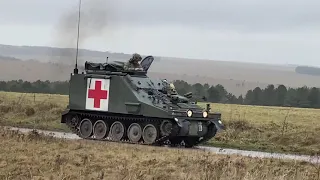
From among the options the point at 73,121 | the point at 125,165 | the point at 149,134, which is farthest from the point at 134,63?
the point at 125,165

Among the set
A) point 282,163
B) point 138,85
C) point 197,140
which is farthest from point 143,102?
point 282,163

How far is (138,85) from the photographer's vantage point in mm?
26609

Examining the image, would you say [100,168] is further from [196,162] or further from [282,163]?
[282,163]

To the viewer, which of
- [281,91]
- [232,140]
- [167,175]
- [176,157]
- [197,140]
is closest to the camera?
[167,175]

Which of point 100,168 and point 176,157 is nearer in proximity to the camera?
point 100,168

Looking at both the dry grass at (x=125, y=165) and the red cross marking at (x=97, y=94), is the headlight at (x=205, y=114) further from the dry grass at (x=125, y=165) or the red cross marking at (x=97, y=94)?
the dry grass at (x=125, y=165)

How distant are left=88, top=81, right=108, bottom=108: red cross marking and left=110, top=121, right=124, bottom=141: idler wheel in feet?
3.45

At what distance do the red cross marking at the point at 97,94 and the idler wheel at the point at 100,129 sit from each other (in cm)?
72

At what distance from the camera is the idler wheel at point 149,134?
25500mm

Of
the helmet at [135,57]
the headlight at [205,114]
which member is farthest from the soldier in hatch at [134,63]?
the headlight at [205,114]

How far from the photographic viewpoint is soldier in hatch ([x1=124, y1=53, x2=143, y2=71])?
91.7ft

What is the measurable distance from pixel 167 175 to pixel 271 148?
12.4 m

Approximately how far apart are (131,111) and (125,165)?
9.40 m

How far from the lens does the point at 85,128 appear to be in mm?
28047
